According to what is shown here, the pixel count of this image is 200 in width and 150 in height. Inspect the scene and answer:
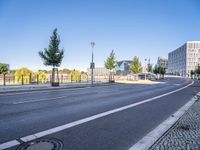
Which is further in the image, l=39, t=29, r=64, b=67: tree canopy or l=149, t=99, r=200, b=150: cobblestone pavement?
l=39, t=29, r=64, b=67: tree canopy

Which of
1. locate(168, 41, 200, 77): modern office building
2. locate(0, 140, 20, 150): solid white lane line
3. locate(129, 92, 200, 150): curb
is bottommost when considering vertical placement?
locate(129, 92, 200, 150): curb

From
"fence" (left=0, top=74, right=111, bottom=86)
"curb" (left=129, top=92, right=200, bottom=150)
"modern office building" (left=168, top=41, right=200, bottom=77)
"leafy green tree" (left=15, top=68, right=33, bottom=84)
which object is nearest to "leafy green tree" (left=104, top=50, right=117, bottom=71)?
"fence" (left=0, top=74, right=111, bottom=86)

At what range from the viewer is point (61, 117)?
6.80m

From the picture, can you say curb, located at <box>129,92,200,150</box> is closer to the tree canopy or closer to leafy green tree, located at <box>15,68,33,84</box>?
the tree canopy

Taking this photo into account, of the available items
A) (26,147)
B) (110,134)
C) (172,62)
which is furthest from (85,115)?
(172,62)

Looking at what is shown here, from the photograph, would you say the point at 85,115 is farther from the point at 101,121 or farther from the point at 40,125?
the point at 40,125

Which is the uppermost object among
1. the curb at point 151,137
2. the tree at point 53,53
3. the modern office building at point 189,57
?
the modern office building at point 189,57

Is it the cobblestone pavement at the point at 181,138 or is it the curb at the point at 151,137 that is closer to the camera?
the cobblestone pavement at the point at 181,138

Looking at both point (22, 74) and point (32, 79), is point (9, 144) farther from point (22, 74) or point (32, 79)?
point (32, 79)

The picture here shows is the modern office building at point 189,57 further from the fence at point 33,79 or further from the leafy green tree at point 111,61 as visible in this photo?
the fence at point 33,79

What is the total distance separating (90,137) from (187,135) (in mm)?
2532

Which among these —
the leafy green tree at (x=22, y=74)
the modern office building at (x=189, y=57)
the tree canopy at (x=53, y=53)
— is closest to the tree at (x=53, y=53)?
the tree canopy at (x=53, y=53)

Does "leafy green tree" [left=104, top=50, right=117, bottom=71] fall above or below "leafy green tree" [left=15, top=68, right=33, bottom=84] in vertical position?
above

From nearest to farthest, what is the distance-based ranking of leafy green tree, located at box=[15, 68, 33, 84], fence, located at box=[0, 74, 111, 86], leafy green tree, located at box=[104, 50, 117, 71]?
fence, located at box=[0, 74, 111, 86] → leafy green tree, located at box=[15, 68, 33, 84] → leafy green tree, located at box=[104, 50, 117, 71]
